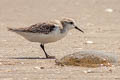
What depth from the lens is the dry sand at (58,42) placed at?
27.1 ft

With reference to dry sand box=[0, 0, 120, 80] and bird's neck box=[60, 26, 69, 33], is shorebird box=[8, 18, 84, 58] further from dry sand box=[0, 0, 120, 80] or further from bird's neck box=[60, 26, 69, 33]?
dry sand box=[0, 0, 120, 80]

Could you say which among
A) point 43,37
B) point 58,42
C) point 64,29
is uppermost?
point 64,29

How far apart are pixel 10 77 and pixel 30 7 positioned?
29.0 ft

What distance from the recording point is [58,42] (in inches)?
453

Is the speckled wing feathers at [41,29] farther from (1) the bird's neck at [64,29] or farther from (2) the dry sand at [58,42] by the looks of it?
(2) the dry sand at [58,42]

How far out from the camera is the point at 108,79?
25.6ft

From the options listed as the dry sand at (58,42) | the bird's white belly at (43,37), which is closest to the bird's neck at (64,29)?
the bird's white belly at (43,37)

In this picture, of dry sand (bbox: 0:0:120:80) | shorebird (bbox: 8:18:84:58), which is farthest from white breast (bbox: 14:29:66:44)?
dry sand (bbox: 0:0:120:80)

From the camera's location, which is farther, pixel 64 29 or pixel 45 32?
pixel 64 29

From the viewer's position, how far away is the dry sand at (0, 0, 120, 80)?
27.1ft

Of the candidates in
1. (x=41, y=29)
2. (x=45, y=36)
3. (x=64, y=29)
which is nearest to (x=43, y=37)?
(x=45, y=36)

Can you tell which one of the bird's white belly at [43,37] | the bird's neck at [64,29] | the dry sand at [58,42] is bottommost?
the dry sand at [58,42]

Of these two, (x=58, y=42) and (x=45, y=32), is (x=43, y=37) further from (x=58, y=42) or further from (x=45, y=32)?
(x=58, y=42)

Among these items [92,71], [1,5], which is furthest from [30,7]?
[92,71]
